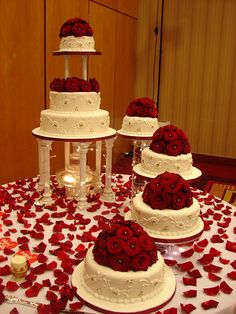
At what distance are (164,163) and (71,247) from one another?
71 centimetres

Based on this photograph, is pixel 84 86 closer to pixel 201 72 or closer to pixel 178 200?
pixel 178 200

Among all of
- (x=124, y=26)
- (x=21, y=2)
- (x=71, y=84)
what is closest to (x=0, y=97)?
(x=21, y=2)

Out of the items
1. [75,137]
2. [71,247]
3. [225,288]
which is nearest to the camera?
[225,288]

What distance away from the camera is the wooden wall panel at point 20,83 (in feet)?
11.5

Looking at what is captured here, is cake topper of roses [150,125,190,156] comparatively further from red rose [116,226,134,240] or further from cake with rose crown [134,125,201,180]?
red rose [116,226,134,240]

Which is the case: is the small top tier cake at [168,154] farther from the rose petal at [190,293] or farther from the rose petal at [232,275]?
the rose petal at [190,293]

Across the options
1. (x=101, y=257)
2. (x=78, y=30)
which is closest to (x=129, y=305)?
(x=101, y=257)

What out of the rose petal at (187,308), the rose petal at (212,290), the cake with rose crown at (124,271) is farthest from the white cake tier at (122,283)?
the rose petal at (212,290)

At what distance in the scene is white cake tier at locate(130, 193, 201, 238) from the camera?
1808 mm

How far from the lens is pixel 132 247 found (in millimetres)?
1482

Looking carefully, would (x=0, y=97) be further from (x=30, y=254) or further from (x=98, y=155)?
(x=30, y=254)

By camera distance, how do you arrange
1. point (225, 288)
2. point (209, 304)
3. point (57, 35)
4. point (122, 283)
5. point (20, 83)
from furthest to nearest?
point (57, 35) → point (20, 83) → point (225, 288) → point (209, 304) → point (122, 283)

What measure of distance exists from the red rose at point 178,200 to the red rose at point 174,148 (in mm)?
472

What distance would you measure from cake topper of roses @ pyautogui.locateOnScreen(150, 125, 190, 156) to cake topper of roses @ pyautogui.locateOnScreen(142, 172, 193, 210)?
437 millimetres
